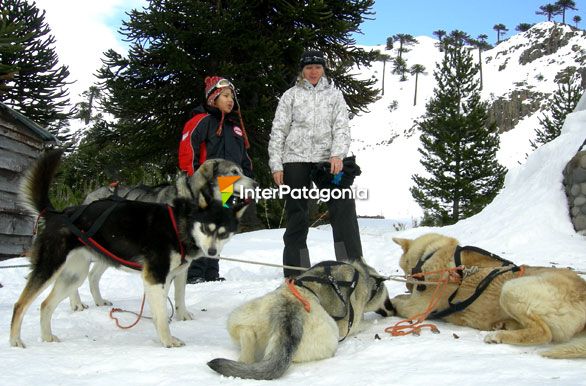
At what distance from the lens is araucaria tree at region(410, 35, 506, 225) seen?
743 inches

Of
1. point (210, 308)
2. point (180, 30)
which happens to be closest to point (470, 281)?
point (210, 308)

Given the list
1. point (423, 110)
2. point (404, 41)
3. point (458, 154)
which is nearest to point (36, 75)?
point (458, 154)

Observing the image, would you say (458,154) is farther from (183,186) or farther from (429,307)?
(429,307)

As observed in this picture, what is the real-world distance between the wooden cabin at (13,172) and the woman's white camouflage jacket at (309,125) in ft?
18.8

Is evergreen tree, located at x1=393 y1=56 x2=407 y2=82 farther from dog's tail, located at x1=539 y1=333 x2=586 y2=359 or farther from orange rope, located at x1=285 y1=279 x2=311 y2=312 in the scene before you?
dog's tail, located at x1=539 y1=333 x2=586 y2=359

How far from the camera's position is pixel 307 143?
462cm

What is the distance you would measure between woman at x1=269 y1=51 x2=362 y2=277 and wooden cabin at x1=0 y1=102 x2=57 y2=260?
5771mm

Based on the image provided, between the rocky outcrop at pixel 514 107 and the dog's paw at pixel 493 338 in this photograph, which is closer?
the dog's paw at pixel 493 338

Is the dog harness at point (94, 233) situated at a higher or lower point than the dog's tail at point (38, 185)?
lower

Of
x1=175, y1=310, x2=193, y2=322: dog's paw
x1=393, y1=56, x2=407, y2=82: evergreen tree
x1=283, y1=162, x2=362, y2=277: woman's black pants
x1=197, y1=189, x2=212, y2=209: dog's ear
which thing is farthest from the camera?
x1=393, y1=56, x2=407, y2=82: evergreen tree

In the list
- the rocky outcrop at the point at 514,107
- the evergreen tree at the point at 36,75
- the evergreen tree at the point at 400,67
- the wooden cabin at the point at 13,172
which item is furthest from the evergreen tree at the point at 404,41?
the wooden cabin at the point at 13,172

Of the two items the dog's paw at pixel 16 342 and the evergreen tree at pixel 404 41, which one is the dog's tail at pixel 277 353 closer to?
the dog's paw at pixel 16 342

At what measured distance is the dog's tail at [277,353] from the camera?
86.4 inches

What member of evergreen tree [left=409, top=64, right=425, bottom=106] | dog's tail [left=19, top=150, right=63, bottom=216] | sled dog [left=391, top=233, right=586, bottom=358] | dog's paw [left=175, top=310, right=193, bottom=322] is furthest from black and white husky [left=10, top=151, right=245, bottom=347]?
evergreen tree [left=409, top=64, right=425, bottom=106]
